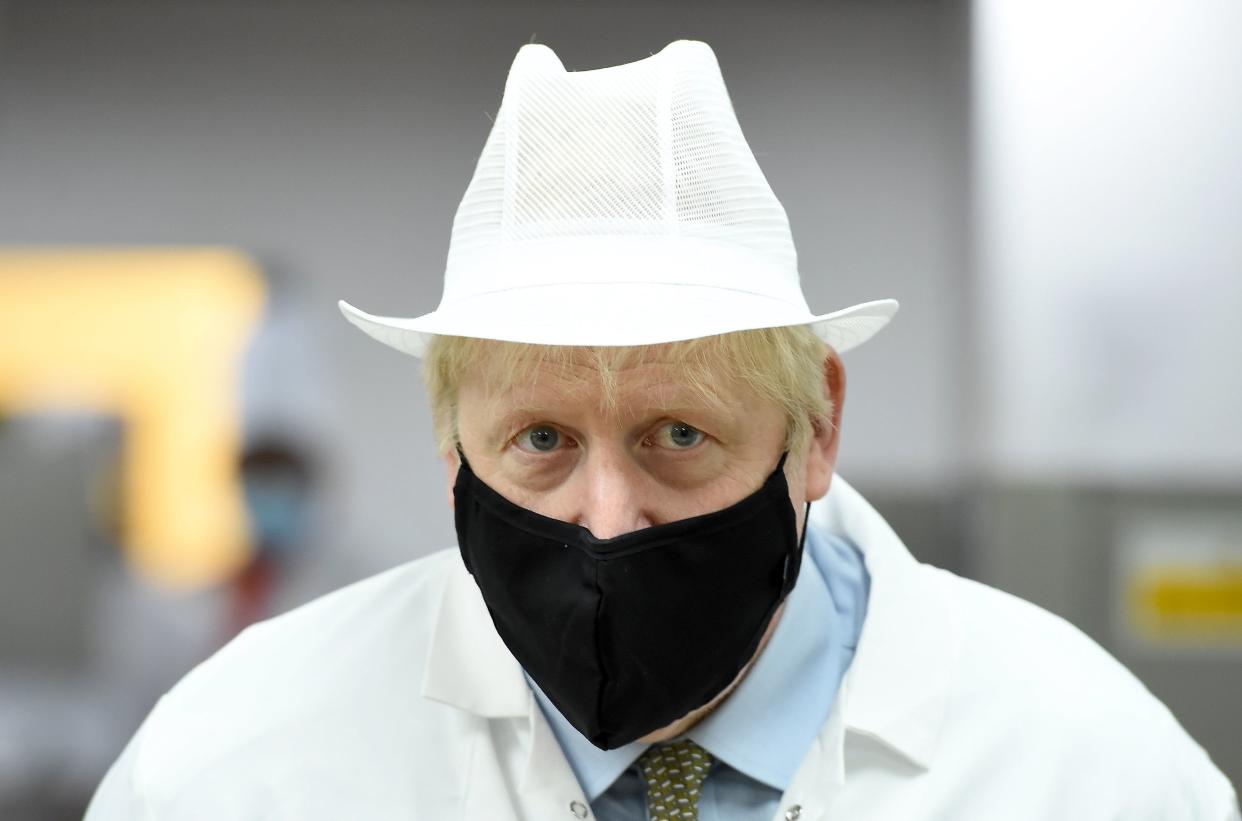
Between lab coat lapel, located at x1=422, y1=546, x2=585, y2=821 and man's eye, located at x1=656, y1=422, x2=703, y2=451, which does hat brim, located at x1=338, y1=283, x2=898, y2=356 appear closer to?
man's eye, located at x1=656, y1=422, x2=703, y2=451

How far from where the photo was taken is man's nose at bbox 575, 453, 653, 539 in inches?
39.9

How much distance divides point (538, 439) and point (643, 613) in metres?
0.18

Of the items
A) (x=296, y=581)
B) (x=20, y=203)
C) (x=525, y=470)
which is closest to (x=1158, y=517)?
(x=525, y=470)

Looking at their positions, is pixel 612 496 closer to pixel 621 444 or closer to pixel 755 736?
pixel 621 444

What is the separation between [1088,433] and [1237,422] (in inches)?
9.7

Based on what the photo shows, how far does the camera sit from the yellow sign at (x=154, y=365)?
9.83 ft

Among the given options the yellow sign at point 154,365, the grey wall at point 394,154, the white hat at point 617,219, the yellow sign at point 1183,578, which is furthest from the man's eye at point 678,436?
the yellow sign at point 154,365

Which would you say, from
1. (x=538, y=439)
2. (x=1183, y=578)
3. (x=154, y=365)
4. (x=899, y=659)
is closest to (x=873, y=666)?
(x=899, y=659)

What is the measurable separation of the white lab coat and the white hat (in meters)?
0.35

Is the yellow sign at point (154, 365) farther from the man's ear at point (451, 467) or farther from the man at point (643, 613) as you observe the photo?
the man's ear at point (451, 467)

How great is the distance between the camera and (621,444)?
1.04 m

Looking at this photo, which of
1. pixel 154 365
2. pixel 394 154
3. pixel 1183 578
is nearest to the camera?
pixel 1183 578

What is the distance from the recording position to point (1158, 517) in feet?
7.22

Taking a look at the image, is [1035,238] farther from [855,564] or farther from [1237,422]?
[855,564]
